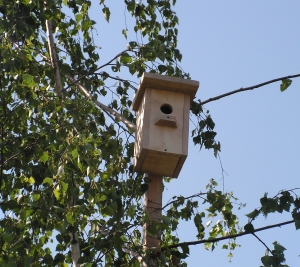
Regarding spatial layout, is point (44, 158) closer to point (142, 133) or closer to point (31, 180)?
point (31, 180)

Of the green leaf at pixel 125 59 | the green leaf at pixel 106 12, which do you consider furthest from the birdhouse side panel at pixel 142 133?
the green leaf at pixel 106 12

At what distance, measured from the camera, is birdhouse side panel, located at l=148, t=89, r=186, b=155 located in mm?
4914

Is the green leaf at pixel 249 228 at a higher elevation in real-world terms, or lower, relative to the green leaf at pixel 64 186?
lower

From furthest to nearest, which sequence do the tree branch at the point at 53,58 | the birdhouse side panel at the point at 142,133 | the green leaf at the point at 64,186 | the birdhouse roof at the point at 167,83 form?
1. the tree branch at the point at 53,58
2. the birdhouse roof at the point at 167,83
3. the birdhouse side panel at the point at 142,133
4. the green leaf at the point at 64,186

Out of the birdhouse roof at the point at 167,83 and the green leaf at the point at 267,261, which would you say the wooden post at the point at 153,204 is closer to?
the birdhouse roof at the point at 167,83

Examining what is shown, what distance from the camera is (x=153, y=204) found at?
4.79 meters

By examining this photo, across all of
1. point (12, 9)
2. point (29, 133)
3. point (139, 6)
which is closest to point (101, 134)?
point (29, 133)

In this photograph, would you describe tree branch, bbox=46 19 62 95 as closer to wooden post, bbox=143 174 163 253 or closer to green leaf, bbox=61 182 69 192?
wooden post, bbox=143 174 163 253

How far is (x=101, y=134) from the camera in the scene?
4.79 meters

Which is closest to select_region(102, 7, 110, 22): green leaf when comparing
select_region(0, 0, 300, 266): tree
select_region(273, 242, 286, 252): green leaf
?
select_region(0, 0, 300, 266): tree

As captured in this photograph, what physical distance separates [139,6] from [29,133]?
155 cm

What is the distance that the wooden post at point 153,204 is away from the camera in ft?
15.3

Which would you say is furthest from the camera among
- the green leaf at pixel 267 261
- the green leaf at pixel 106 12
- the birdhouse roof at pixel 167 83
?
the green leaf at pixel 106 12

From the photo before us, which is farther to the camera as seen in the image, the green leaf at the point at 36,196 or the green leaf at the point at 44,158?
the green leaf at the point at 44,158
